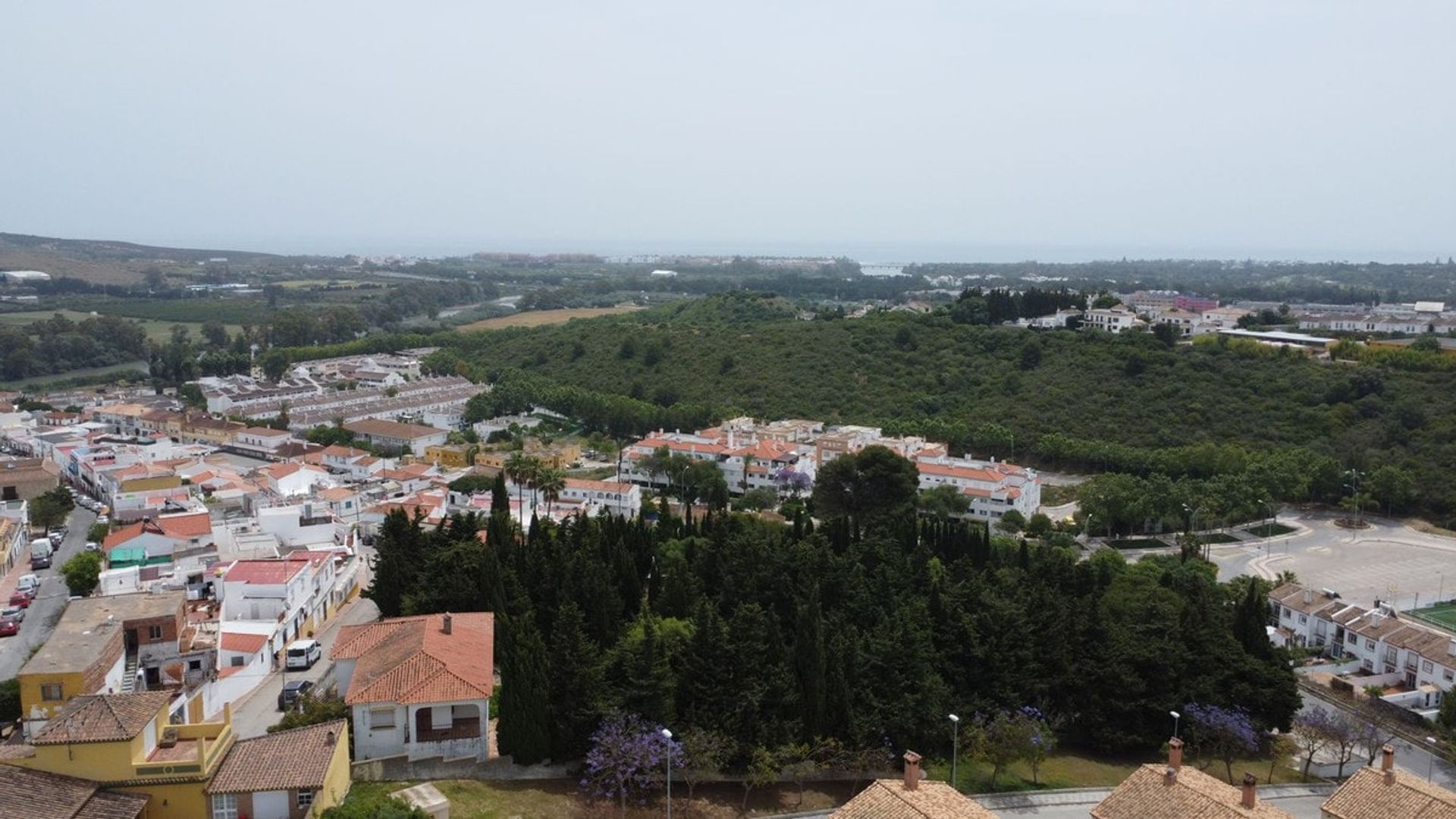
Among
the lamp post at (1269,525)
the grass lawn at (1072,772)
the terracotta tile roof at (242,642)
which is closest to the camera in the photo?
the grass lawn at (1072,772)

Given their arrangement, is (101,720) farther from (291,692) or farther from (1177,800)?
(1177,800)

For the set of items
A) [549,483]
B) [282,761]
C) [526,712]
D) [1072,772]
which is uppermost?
[282,761]

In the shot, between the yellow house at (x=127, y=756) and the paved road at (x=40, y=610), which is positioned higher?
the yellow house at (x=127, y=756)

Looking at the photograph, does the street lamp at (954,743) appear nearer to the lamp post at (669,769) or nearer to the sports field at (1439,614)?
the lamp post at (669,769)

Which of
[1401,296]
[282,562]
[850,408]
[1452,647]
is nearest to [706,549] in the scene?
[282,562]

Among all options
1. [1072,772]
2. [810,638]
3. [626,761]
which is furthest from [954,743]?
[626,761]

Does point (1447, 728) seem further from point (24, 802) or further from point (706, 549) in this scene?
point (24, 802)

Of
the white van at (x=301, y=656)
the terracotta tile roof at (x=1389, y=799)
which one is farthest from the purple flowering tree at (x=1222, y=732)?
the white van at (x=301, y=656)
